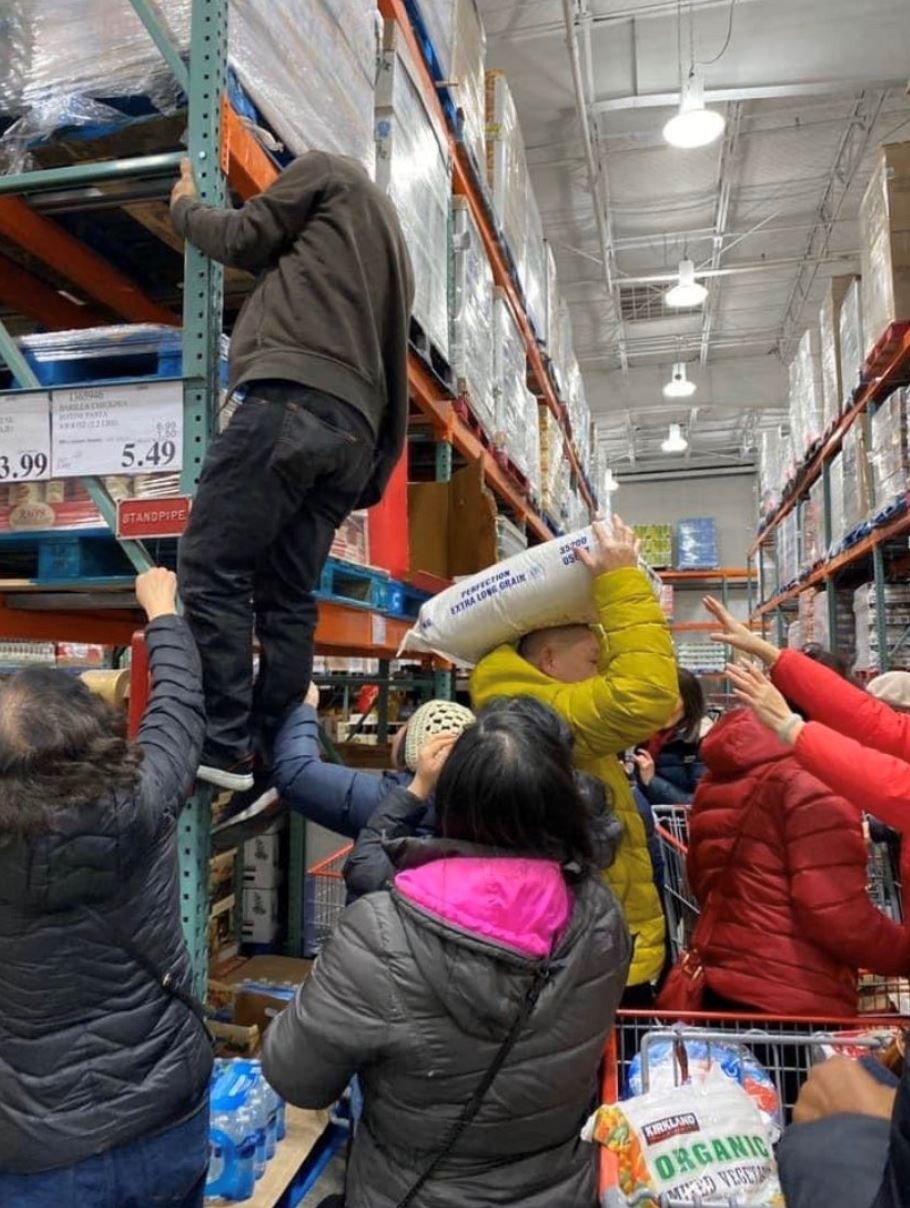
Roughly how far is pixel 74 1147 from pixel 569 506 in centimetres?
785

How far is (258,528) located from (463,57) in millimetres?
3767

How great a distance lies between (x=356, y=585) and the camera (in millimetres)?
2928

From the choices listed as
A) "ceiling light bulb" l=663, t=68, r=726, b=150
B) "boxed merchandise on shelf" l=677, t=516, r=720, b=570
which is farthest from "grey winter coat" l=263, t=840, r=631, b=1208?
"boxed merchandise on shelf" l=677, t=516, r=720, b=570

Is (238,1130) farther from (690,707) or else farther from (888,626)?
→ (888,626)

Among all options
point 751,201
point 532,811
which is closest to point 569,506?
point 751,201

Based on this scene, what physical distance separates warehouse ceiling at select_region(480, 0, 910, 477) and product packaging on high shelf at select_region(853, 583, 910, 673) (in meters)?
4.40

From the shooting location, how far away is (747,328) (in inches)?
545

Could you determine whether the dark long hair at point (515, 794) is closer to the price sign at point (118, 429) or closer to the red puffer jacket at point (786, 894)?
the red puffer jacket at point (786, 894)

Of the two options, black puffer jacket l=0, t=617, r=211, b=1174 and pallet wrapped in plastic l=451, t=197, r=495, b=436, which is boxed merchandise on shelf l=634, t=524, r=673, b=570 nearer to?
pallet wrapped in plastic l=451, t=197, r=495, b=436

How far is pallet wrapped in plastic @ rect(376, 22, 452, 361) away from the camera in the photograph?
10.4 feet

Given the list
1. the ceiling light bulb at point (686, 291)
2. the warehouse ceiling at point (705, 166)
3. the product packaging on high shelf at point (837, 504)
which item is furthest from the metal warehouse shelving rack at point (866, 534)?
the warehouse ceiling at point (705, 166)

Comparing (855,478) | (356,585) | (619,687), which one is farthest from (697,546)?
(619,687)

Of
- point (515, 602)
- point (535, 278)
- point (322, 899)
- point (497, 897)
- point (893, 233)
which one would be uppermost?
point (535, 278)

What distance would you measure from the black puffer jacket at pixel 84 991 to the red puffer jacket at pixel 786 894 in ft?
4.74
